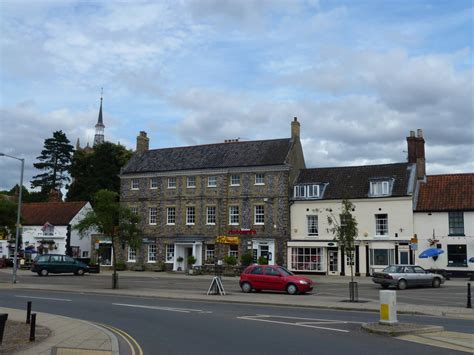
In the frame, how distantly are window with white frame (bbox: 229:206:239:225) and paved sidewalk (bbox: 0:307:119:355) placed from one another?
33105mm

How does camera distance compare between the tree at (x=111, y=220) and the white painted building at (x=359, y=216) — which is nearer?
the tree at (x=111, y=220)

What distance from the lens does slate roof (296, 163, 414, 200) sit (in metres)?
45.0

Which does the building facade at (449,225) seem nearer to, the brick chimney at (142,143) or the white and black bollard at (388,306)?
the brick chimney at (142,143)

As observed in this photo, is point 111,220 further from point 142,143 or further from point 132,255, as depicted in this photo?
point 142,143

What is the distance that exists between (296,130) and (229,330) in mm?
37547

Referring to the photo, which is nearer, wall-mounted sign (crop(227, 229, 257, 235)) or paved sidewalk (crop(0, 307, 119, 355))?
paved sidewalk (crop(0, 307, 119, 355))

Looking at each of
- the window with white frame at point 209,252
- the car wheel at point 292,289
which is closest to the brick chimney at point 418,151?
the window with white frame at point 209,252

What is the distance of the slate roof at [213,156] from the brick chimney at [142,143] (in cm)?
69

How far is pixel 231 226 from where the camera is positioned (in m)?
49.8

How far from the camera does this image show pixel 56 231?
195 feet

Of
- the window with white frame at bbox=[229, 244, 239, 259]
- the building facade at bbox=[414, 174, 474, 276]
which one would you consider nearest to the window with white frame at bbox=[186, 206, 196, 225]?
the window with white frame at bbox=[229, 244, 239, 259]

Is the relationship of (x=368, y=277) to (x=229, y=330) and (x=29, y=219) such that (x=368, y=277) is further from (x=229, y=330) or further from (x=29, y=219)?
(x=29, y=219)

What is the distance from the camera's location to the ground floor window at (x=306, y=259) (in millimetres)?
46000

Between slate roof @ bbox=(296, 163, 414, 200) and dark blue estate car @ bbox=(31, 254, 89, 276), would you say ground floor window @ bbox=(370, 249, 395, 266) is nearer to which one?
slate roof @ bbox=(296, 163, 414, 200)
